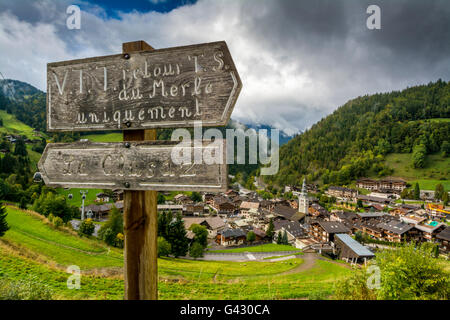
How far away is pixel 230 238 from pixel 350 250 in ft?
65.7

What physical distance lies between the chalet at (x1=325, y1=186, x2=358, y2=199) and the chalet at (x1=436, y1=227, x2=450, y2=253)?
1472 inches

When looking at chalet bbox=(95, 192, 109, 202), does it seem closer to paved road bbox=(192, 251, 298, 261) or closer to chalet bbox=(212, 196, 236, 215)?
chalet bbox=(212, 196, 236, 215)

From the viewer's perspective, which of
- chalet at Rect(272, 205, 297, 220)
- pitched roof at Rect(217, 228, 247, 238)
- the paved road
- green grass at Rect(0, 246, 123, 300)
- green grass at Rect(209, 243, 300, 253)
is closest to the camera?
green grass at Rect(0, 246, 123, 300)

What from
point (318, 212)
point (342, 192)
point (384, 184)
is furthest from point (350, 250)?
point (384, 184)

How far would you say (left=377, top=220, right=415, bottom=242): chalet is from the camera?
42844 millimetres

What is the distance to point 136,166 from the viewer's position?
2010 mm

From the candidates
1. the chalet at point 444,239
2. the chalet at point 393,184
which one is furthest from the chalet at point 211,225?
the chalet at point 393,184

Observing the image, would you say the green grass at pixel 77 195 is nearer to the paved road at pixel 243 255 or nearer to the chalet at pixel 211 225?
the chalet at pixel 211 225

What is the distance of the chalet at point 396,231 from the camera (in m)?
42.8

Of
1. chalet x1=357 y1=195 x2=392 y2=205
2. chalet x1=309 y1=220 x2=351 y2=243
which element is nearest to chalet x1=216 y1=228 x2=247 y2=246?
chalet x1=309 y1=220 x2=351 y2=243

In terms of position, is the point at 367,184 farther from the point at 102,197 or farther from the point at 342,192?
the point at 102,197
